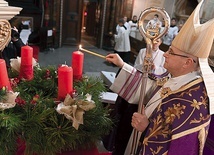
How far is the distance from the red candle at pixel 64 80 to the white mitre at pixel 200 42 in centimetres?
44

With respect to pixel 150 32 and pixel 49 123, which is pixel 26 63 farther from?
pixel 150 32

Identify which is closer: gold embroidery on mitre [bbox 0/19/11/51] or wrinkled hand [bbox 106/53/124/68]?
gold embroidery on mitre [bbox 0/19/11/51]

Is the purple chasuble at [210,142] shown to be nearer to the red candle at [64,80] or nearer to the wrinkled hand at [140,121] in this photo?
the wrinkled hand at [140,121]

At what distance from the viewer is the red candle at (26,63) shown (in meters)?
0.86

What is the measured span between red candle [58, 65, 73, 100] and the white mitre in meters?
0.44

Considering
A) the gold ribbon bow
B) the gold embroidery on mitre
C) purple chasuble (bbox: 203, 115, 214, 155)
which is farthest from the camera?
purple chasuble (bbox: 203, 115, 214, 155)

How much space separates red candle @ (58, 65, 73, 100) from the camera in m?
0.72

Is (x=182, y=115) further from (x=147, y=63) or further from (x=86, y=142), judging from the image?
(x=86, y=142)

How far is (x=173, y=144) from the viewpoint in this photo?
806 mm

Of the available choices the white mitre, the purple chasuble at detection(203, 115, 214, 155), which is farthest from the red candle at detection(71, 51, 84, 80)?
the purple chasuble at detection(203, 115, 214, 155)

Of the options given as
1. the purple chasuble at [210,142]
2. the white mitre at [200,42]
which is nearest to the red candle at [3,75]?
the white mitre at [200,42]

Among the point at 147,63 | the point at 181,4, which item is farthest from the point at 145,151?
the point at 181,4

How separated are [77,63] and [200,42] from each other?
1.52ft

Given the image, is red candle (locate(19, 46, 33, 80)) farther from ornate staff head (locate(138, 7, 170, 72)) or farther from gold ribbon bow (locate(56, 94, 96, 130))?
ornate staff head (locate(138, 7, 170, 72))
